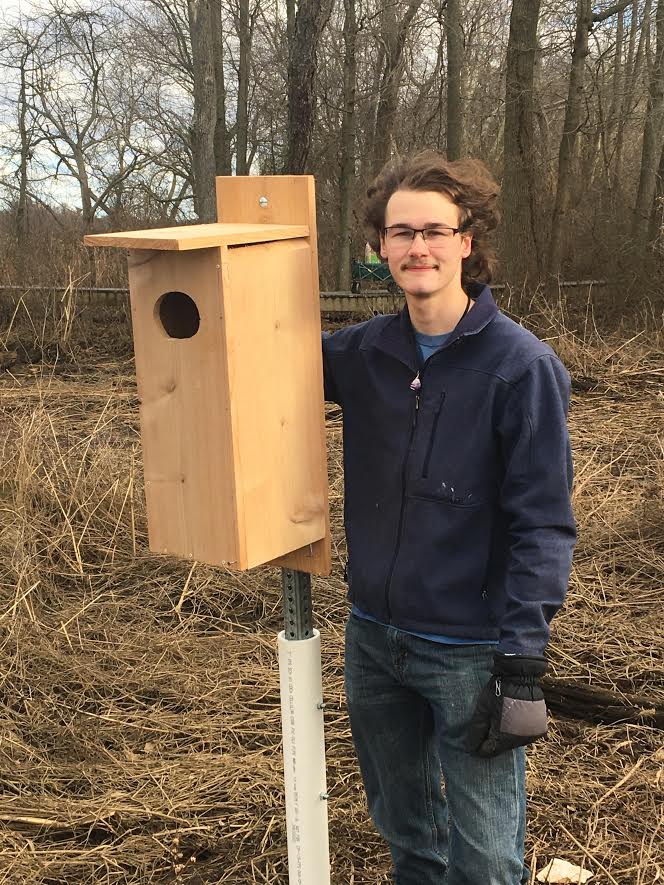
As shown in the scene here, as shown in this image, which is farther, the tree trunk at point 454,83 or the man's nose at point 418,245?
the tree trunk at point 454,83

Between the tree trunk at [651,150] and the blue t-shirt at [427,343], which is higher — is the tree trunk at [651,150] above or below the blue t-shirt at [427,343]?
above

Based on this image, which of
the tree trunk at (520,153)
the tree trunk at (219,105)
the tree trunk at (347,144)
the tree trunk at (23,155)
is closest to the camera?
the tree trunk at (520,153)

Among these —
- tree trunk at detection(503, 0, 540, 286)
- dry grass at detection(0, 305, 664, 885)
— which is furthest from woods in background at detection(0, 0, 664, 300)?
dry grass at detection(0, 305, 664, 885)

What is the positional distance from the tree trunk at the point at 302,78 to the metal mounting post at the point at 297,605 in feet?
28.7

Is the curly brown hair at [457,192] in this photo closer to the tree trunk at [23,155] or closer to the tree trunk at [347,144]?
the tree trunk at [347,144]

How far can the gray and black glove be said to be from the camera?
166cm

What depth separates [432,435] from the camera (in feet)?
5.91

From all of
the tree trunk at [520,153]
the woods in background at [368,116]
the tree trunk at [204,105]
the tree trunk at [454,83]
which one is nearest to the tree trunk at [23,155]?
the woods in background at [368,116]

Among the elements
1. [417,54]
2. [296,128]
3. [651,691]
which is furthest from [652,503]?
[417,54]

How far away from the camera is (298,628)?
2033mm

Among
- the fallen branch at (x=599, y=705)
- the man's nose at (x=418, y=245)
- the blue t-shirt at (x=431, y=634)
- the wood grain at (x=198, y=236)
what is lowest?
the fallen branch at (x=599, y=705)

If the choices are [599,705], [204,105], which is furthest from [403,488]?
[204,105]

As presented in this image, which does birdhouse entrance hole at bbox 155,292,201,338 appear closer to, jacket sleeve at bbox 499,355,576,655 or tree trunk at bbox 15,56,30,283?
jacket sleeve at bbox 499,355,576,655

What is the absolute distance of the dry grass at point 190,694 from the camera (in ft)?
8.73
